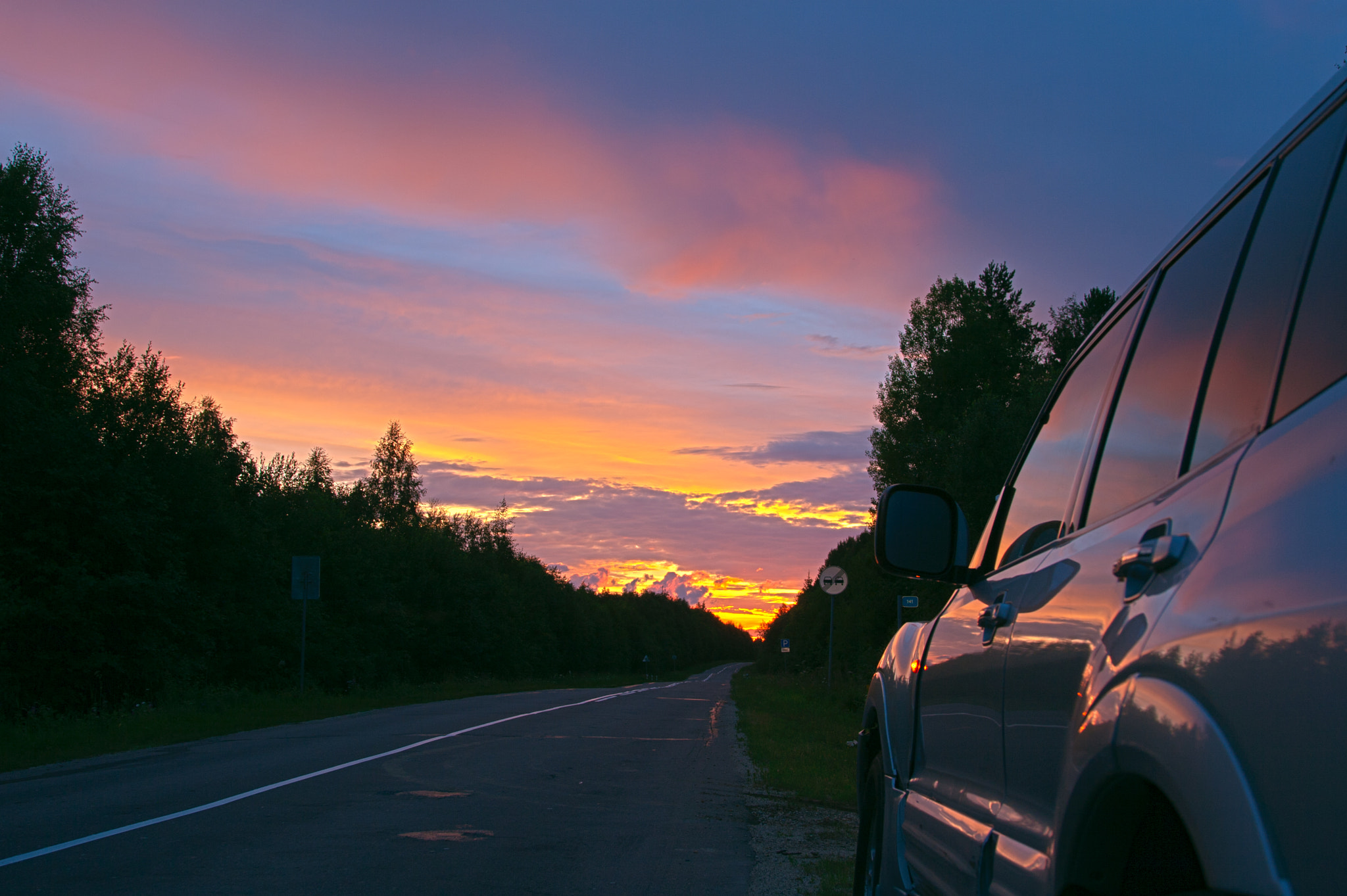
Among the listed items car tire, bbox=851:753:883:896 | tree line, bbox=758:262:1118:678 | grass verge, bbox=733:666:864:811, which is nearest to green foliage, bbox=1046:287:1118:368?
tree line, bbox=758:262:1118:678

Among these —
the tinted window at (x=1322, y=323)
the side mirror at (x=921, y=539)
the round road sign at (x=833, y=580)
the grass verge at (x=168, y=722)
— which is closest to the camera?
the tinted window at (x=1322, y=323)

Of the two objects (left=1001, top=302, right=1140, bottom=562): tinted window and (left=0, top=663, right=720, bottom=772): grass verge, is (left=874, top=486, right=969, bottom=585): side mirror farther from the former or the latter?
(left=0, top=663, right=720, bottom=772): grass verge

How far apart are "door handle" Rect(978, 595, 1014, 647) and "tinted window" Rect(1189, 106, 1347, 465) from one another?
917 mm

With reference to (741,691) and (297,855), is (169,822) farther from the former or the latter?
(741,691)

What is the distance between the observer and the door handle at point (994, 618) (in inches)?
106

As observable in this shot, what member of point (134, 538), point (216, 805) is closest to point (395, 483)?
point (134, 538)

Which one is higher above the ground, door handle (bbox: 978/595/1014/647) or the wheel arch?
→ door handle (bbox: 978/595/1014/647)

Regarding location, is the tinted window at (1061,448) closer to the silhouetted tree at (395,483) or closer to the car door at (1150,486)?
the car door at (1150,486)

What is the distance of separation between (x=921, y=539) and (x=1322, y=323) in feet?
6.73

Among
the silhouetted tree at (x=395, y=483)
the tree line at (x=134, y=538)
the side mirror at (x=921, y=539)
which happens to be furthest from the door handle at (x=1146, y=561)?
the silhouetted tree at (x=395, y=483)

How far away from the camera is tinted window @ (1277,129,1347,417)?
4.79 ft

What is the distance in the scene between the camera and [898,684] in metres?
4.08

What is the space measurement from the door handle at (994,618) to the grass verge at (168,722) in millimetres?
11877

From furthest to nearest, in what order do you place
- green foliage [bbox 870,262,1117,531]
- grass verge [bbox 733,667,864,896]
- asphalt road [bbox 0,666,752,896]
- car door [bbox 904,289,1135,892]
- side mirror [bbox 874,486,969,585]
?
green foliage [bbox 870,262,1117,531] < grass verge [bbox 733,667,864,896] < asphalt road [bbox 0,666,752,896] < side mirror [bbox 874,486,969,585] < car door [bbox 904,289,1135,892]
